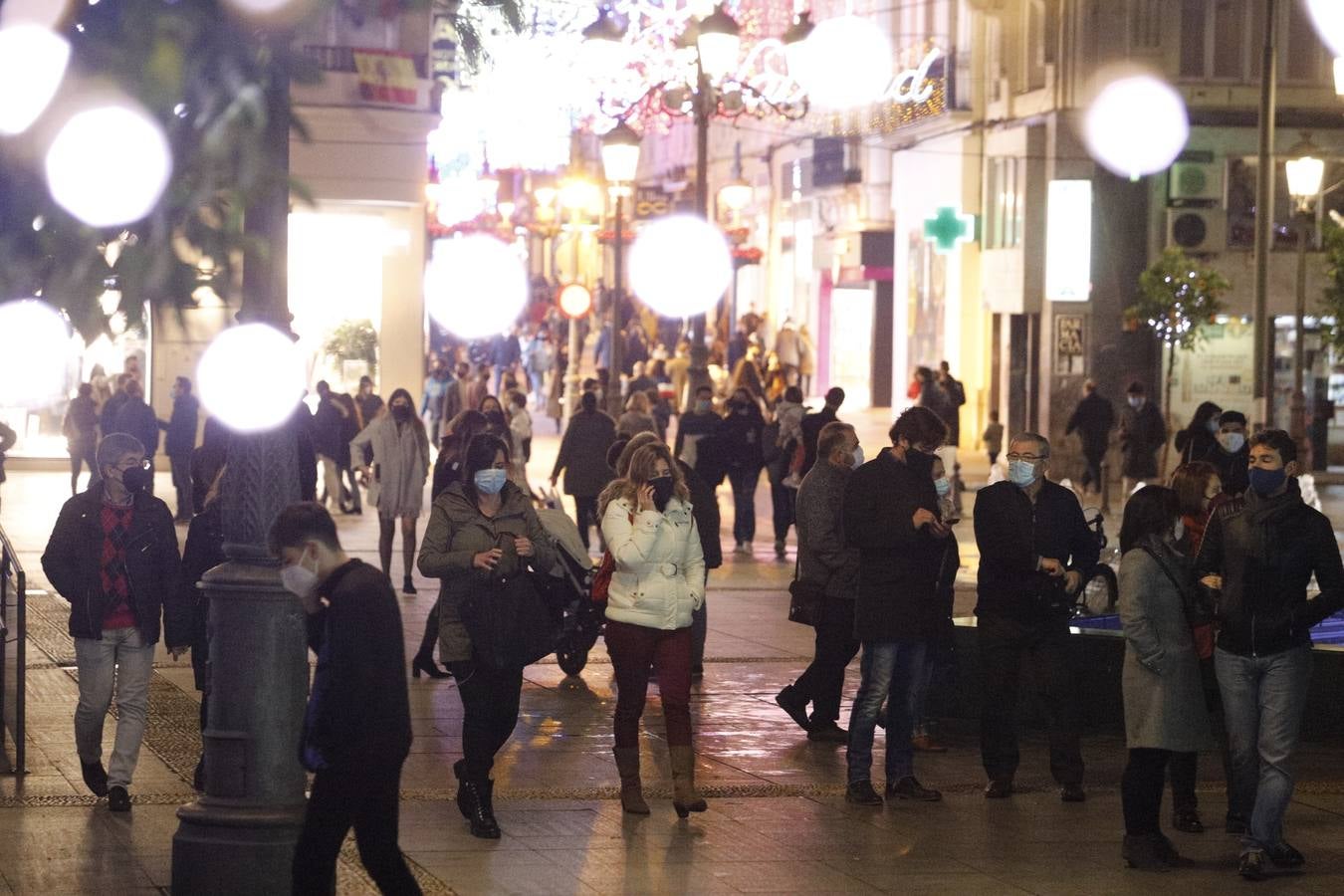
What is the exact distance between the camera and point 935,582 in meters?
10.6

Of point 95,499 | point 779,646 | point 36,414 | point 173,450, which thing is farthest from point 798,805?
point 36,414

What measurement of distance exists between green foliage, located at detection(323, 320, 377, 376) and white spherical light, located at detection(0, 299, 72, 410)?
29379 mm

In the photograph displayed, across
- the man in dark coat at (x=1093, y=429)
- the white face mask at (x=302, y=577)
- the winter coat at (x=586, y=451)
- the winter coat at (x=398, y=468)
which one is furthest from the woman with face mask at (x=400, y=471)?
the man in dark coat at (x=1093, y=429)

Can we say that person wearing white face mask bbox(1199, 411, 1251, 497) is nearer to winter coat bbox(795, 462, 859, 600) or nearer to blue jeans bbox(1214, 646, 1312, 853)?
winter coat bbox(795, 462, 859, 600)

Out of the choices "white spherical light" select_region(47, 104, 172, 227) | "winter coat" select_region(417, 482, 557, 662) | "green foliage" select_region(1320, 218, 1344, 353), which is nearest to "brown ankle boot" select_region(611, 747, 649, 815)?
"winter coat" select_region(417, 482, 557, 662)

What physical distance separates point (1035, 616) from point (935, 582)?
531mm

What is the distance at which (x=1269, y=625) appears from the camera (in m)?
9.06

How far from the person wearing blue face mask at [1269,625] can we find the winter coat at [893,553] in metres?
1.58

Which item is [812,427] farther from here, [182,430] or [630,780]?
[630,780]

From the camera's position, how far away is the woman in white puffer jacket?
→ 999 cm

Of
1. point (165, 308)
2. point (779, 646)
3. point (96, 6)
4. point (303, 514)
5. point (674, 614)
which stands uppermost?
point (96, 6)

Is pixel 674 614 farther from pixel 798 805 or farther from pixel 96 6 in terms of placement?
pixel 96 6

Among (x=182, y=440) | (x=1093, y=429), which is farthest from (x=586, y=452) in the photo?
(x=1093, y=429)

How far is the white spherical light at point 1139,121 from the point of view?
1455 inches
